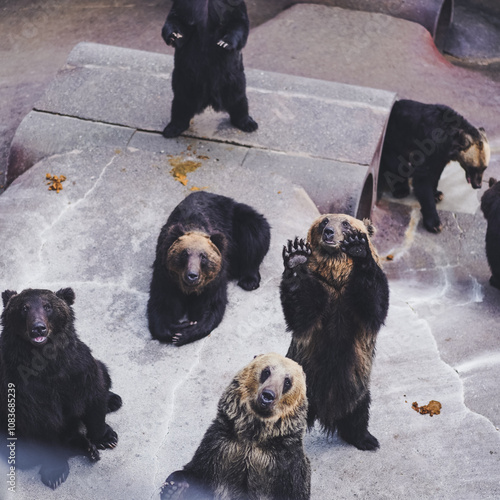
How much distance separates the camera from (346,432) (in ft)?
20.3

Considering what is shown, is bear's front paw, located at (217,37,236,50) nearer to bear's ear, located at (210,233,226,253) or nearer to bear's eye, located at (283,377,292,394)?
bear's ear, located at (210,233,226,253)

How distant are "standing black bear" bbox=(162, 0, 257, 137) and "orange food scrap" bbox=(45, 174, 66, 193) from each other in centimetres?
165

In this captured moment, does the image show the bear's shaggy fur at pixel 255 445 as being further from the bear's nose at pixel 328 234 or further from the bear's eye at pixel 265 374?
the bear's nose at pixel 328 234

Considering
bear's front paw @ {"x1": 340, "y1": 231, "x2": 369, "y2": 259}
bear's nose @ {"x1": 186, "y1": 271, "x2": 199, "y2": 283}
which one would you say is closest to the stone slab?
bear's nose @ {"x1": 186, "y1": 271, "x2": 199, "y2": 283}

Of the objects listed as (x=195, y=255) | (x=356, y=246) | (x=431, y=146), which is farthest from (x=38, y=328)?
(x=431, y=146)

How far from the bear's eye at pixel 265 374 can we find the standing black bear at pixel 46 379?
1528 mm

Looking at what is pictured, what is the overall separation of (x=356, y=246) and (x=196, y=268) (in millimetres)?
2005

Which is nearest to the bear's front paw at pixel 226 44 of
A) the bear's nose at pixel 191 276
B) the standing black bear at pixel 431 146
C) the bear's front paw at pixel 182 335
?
the bear's nose at pixel 191 276

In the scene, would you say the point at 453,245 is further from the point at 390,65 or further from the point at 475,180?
the point at 390,65

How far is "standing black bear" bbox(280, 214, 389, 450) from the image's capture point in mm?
5430

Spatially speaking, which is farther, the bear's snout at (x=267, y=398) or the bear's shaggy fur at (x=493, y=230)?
the bear's shaggy fur at (x=493, y=230)

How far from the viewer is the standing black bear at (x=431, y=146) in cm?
1053

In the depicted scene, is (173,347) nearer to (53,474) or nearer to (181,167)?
(53,474)

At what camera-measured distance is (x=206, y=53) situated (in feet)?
29.3
